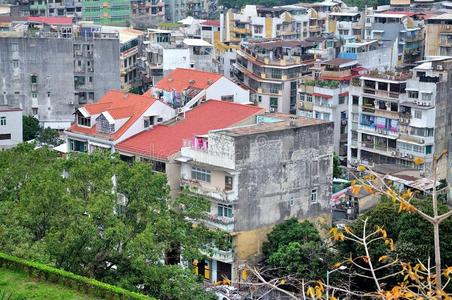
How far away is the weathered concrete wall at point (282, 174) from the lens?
25234mm

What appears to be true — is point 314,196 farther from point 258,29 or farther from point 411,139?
point 258,29

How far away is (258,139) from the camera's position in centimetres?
2516

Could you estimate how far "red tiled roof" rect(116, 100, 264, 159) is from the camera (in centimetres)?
2739

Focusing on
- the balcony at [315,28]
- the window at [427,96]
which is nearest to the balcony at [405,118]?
the window at [427,96]

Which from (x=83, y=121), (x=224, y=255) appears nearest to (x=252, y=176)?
(x=224, y=255)

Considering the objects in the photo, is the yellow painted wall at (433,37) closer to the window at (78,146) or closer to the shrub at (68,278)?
the window at (78,146)

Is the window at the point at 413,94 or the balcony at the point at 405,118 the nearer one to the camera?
the window at the point at 413,94

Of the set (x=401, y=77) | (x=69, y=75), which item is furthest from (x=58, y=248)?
(x=69, y=75)

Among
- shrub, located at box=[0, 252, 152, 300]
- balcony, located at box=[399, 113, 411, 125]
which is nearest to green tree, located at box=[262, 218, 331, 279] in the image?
shrub, located at box=[0, 252, 152, 300]

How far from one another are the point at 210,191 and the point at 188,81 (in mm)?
8216

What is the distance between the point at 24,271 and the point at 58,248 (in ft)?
7.48

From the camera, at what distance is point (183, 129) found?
1118 inches

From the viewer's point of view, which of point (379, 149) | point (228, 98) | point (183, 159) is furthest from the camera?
point (379, 149)

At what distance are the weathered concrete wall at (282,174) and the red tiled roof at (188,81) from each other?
679cm
